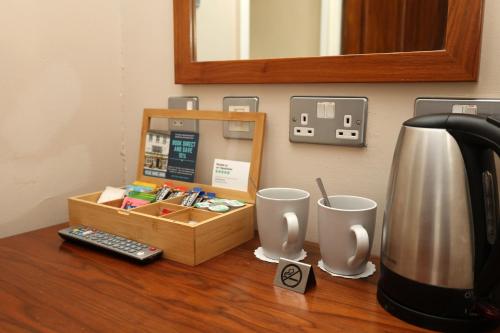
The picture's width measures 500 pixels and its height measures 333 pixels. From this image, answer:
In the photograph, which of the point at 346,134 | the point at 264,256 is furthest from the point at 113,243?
the point at 346,134


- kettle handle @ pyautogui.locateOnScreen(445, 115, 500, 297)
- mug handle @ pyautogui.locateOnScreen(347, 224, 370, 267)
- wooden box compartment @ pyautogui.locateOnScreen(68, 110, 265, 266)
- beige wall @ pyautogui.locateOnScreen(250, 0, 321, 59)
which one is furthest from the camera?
beige wall @ pyautogui.locateOnScreen(250, 0, 321, 59)

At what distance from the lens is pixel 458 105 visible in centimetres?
66

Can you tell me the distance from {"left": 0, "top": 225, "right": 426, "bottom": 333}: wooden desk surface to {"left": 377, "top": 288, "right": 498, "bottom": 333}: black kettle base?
0.01 meters

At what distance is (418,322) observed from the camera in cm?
52

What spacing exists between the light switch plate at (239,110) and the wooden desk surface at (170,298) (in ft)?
0.92

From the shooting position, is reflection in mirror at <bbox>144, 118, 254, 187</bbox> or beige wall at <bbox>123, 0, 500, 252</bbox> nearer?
beige wall at <bbox>123, 0, 500, 252</bbox>

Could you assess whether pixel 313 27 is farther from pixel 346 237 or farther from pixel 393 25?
pixel 346 237

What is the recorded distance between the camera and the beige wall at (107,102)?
74 cm

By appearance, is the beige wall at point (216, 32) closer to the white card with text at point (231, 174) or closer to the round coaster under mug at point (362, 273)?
the white card with text at point (231, 174)

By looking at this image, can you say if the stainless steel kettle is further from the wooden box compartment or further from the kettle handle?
the wooden box compartment

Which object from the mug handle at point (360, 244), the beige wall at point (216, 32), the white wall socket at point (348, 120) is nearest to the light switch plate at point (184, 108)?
the beige wall at point (216, 32)

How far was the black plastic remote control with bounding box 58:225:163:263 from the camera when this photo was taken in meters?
0.70

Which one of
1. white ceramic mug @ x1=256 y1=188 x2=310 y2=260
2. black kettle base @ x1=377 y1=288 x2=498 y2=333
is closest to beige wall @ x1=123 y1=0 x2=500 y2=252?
white ceramic mug @ x1=256 y1=188 x2=310 y2=260

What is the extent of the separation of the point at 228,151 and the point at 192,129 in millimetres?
112
